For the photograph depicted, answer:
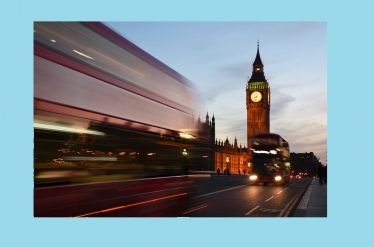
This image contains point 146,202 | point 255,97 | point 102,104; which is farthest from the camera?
point 255,97

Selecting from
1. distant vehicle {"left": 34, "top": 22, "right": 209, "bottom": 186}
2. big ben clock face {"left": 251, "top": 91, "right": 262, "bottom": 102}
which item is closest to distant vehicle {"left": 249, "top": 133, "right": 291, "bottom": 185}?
big ben clock face {"left": 251, "top": 91, "right": 262, "bottom": 102}

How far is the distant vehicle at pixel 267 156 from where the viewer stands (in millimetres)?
21062

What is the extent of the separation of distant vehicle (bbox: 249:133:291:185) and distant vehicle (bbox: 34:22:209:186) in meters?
11.7

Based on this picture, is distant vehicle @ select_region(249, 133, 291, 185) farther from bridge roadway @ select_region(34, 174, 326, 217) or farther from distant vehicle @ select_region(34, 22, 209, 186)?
distant vehicle @ select_region(34, 22, 209, 186)

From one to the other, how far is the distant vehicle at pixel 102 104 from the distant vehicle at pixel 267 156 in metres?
11.7

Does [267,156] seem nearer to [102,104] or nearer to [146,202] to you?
[146,202]

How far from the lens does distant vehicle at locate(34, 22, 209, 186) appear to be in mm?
7027

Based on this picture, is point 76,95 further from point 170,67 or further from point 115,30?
point 170,67

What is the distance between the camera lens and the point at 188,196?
1227 cm

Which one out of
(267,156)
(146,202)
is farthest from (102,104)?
(267,156)

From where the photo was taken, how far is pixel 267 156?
2106 cm

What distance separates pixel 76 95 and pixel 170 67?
9.90 feet

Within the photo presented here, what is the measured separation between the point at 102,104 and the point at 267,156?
14.3 metres

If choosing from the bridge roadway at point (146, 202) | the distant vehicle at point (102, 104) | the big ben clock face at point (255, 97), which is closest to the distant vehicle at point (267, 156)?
the big ben clock face at point (255, 97)
